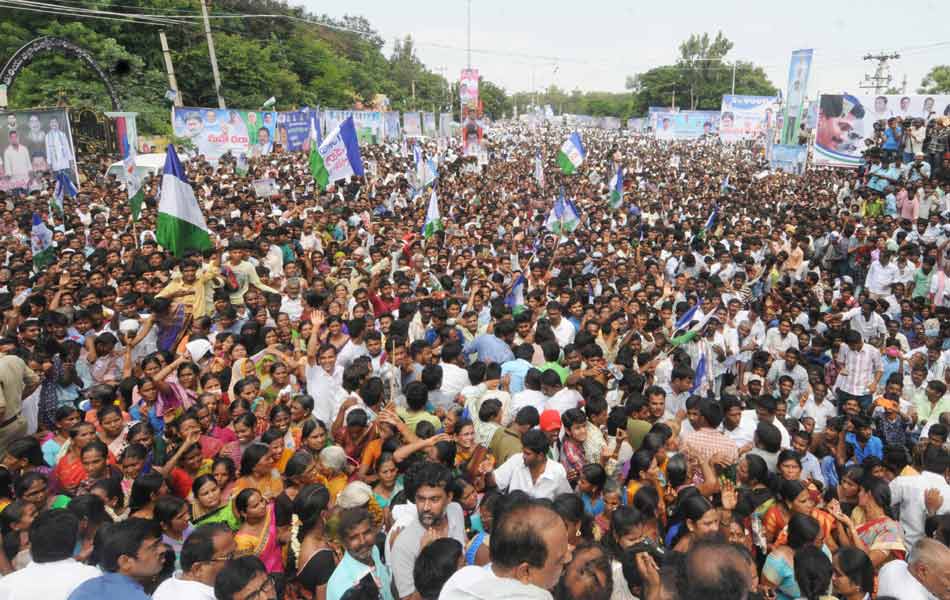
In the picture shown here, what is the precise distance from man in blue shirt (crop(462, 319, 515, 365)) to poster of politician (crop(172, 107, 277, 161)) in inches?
736

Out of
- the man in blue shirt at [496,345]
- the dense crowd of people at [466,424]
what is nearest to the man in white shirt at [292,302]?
the dense crowd of people at [466,424]

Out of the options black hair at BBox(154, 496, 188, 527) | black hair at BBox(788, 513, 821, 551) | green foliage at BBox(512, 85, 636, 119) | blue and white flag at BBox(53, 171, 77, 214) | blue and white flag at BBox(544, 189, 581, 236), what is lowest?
black hair at BBox(788, 513, 821, 551)

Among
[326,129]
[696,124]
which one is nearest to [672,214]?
[326,129]

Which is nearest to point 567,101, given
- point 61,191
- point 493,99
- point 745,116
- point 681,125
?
point 493,99

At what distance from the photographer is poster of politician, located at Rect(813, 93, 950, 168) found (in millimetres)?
20750

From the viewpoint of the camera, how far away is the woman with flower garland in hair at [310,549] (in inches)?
115

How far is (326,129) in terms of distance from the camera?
2881 centimetres

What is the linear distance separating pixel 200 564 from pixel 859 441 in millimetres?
4434

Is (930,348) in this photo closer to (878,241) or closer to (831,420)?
(831,420)

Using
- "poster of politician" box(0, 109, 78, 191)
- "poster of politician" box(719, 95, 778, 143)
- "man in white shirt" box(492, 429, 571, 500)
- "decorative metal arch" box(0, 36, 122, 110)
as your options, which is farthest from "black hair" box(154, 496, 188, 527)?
"poster of politician" box(719, 95, 778, 143)

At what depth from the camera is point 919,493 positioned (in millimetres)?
3867

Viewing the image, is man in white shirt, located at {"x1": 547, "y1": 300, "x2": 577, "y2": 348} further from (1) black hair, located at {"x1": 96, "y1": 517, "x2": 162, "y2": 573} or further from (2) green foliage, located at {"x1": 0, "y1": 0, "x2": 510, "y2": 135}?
(2) green foliage, located at {"x1": 0, "y1": 0, "x2": 510, "y2": 135}

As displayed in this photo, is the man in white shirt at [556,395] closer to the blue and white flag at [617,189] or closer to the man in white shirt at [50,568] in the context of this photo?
the man in white shirt at [50,568]

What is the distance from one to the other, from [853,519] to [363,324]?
376cm
